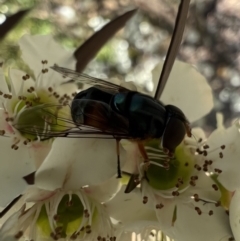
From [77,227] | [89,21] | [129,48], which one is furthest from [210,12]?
[77,227]

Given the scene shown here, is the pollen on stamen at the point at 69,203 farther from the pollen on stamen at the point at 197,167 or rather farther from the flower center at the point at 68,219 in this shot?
the pollen on stamen at the point at 197,167

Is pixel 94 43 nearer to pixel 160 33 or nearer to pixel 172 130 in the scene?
pixel 172 130

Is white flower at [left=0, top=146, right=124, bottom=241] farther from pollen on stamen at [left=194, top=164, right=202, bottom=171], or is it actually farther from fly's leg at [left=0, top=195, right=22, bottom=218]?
pollen on stamen at [left=194, top=164, right=202, bottom=171]

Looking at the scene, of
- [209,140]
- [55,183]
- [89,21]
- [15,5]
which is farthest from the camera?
[89,21]

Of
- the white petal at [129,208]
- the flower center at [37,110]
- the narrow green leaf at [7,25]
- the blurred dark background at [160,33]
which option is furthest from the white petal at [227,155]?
the blurred dark background at [160,33]

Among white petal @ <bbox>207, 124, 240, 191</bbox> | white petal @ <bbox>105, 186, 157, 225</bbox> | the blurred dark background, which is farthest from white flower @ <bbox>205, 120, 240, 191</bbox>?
the blurred dark background

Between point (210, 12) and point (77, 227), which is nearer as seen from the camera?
point (77, 227)

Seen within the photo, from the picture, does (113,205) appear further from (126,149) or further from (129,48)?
(129,48)
